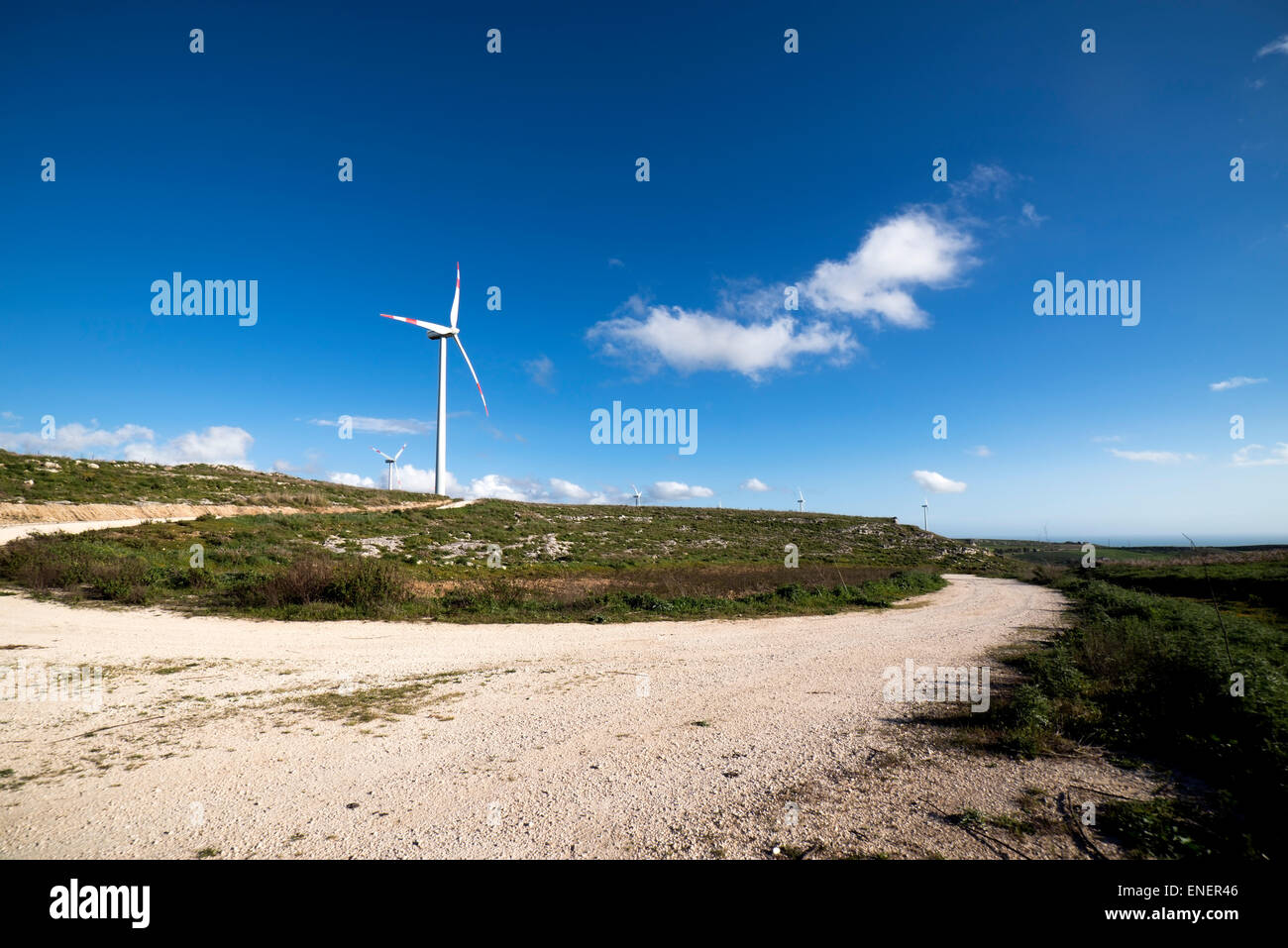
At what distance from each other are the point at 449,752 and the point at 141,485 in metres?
61.0

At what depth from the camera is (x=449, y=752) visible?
23.6 ft

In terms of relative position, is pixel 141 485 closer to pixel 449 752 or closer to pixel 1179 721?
pixel 449 752

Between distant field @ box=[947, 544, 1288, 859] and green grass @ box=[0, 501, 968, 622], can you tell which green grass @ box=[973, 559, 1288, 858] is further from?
green grass @ box=[0, 501, 968, 622]

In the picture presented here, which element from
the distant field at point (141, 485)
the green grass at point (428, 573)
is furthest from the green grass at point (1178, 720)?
the distant field at point (141, 485)

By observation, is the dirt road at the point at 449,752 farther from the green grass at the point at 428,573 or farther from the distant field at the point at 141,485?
the distant field at the point at 141,485

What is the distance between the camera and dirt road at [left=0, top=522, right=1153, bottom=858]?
5.12 m

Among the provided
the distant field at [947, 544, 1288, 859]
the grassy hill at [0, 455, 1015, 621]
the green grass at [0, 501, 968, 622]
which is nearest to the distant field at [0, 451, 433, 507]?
the grassy hill at [0, 455, 1015, 621]

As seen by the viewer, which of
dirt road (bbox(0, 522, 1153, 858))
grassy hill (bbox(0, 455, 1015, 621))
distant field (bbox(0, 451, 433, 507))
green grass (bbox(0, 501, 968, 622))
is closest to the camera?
dirt road (bbox(0, 522, 1153, 858))

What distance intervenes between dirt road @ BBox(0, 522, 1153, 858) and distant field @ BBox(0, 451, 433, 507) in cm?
3958

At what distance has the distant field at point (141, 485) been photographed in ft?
137

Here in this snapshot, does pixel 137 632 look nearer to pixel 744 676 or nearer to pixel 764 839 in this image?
pixel 744 676
